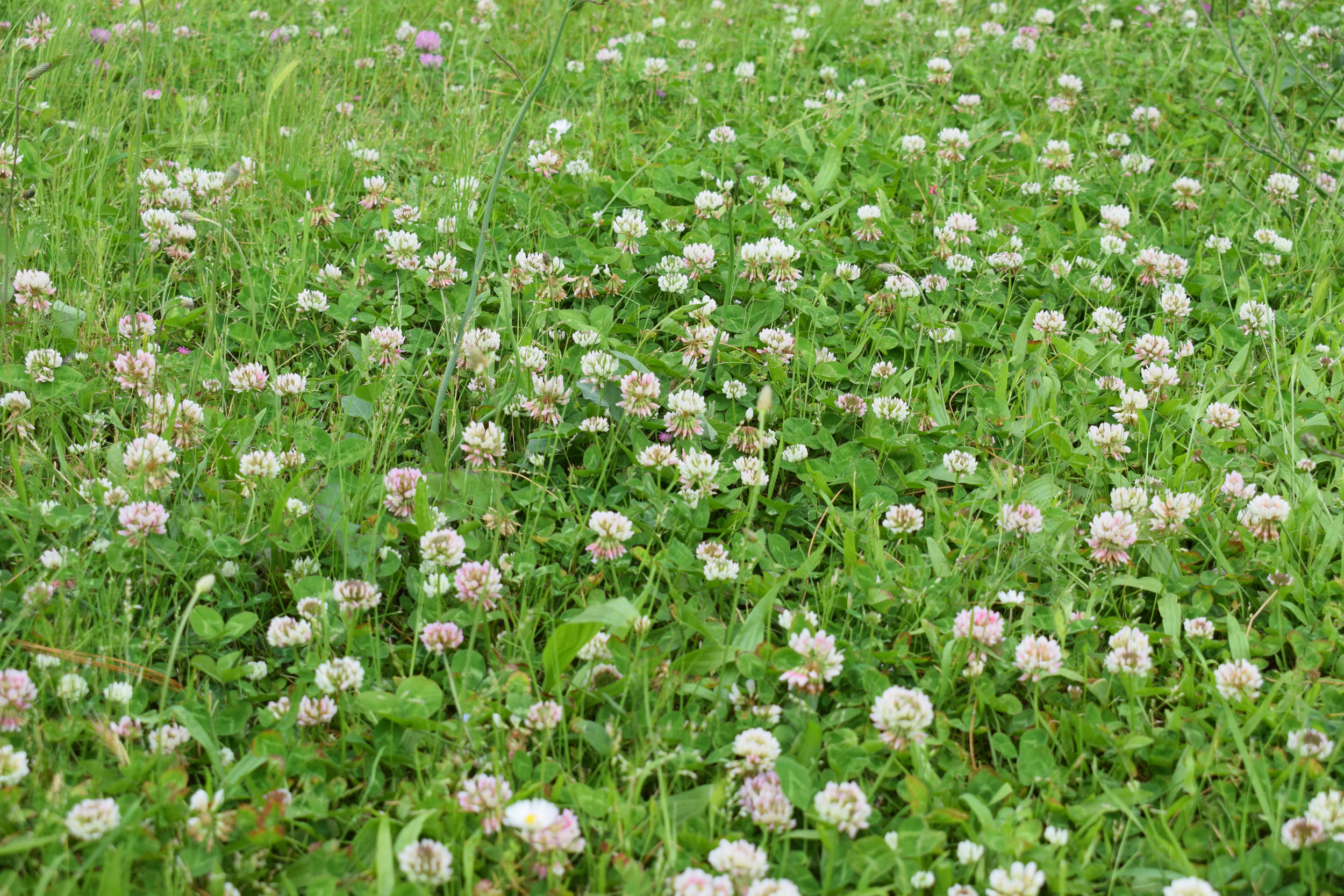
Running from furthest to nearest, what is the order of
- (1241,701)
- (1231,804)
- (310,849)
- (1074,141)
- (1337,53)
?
(1337,53), (1074,141), (1241,701), (1231,804), (310,849)

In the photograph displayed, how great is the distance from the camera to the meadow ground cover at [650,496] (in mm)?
1804

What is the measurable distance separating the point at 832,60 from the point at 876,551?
3.31 m

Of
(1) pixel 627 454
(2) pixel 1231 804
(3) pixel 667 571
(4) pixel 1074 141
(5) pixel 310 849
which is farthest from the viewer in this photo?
(4) pixel 1074 141

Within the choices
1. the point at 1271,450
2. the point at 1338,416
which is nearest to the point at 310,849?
the point at 1271,450

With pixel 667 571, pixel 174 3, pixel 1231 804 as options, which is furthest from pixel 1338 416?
pixel 174 3

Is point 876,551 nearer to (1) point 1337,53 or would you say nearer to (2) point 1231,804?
(2) point 1231,804

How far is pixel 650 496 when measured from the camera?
95.6 inches

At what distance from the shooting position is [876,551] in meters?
2.36

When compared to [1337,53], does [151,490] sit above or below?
below

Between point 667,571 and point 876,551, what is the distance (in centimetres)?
47

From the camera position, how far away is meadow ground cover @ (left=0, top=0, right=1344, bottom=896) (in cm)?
180

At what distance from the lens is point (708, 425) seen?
262 cm

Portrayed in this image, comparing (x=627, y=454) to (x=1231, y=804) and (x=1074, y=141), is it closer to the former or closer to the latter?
(x=1231, y=804)

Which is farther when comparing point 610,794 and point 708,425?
point 708,425
